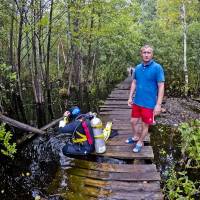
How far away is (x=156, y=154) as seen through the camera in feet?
29.7

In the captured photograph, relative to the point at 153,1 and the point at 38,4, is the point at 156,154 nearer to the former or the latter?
the point at 38,4

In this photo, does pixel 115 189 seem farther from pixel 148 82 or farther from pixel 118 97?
pixel 118 97

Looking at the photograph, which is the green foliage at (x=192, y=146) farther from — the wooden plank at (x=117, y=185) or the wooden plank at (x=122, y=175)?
the wooden plank at (x=117, y=185)

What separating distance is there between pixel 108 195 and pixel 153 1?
53.1m

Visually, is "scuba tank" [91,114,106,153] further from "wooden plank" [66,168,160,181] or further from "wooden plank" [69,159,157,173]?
"wooden plank" [66,168,160,181]

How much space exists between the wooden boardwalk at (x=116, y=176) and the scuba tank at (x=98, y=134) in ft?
0.54

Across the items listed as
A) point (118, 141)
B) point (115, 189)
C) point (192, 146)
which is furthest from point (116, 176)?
point (192, 146)

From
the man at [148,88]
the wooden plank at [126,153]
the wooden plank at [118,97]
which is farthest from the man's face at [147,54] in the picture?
the wooden plank at [118,97]

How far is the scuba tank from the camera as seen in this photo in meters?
6.79

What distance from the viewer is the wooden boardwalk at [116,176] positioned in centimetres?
565

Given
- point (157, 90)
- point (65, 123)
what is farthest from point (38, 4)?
point (157, 90)

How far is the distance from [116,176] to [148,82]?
75.8 inches

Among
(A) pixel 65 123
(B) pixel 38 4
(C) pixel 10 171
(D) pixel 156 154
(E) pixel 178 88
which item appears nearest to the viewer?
(A) pixel 65 123

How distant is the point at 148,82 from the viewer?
6.57 m
